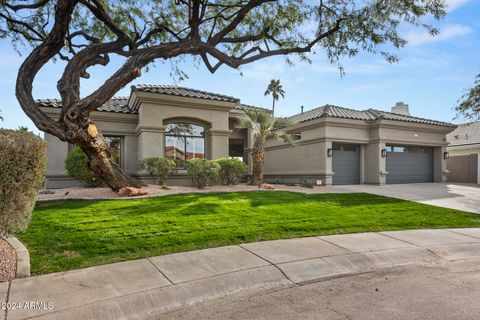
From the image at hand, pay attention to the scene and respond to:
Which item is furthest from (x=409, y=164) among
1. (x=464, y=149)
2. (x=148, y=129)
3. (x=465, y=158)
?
(x=148, y=129)

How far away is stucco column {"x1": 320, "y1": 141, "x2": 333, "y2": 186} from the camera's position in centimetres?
1688

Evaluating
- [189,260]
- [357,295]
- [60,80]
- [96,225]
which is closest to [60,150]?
[60,80]

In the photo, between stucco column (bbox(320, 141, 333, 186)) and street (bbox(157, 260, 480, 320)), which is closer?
street (bbox(157, 260, 480, 320))

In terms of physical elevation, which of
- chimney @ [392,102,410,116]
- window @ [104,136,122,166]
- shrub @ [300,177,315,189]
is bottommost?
shrub @ [300,177,315,189]

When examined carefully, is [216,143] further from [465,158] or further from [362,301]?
[465,158]

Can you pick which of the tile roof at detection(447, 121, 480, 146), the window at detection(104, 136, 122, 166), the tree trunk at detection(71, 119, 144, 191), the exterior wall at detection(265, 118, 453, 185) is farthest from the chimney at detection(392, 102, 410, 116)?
the tree trunk at detection(71, 119, 144, 191)

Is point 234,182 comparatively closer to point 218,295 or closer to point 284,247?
point 284,247

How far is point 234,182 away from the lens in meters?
15.0

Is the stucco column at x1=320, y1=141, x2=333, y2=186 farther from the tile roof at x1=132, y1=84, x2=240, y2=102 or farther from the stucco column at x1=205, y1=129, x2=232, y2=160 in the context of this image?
the tile roof at x1=132, y1=84, x2=240, y2=102

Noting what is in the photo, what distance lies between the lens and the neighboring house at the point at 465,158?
2314cm

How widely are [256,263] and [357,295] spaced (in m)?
1.67

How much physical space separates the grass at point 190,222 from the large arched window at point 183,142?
16.4ft

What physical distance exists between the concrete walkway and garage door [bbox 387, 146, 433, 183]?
1267cm

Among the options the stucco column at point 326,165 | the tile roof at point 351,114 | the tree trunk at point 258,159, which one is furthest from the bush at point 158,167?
the tile roof at point 351,114
